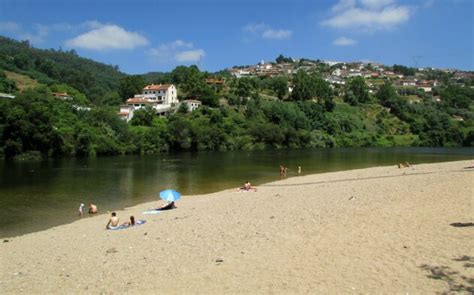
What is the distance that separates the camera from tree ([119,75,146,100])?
15662cm

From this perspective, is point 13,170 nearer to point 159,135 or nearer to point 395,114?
point 159,135

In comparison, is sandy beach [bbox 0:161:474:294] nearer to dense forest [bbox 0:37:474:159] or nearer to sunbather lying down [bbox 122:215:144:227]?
sunbather lying down [bbox 122:215:144:227]

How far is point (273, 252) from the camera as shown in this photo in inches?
560

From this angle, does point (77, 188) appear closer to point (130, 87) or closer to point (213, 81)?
point (130, 87)

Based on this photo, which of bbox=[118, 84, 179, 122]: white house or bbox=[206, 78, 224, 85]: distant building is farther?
bbox=[206, 78, 224, 85]: distant building

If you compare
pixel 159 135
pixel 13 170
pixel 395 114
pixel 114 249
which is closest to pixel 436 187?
pixel 114 249

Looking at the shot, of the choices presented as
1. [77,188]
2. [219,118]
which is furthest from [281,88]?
[77,188]

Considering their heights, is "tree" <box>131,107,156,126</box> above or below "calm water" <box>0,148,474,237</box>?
above

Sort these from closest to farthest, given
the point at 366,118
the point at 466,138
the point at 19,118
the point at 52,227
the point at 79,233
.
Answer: the point at 79,233
the point at 52,227
the point at 19,118
the point at 466,138
the point at 366,118

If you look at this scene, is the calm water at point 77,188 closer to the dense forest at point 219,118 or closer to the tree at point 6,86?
the dense forest at point 219,118

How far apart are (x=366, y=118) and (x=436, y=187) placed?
145m

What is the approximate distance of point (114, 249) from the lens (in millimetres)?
16781

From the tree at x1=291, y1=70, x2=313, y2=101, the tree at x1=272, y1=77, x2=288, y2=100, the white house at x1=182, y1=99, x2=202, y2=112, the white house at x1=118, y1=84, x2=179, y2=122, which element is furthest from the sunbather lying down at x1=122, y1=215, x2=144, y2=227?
the tree at x1=272, y1=77, x2=288, y2=100

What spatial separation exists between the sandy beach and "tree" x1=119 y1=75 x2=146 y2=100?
139 metres
